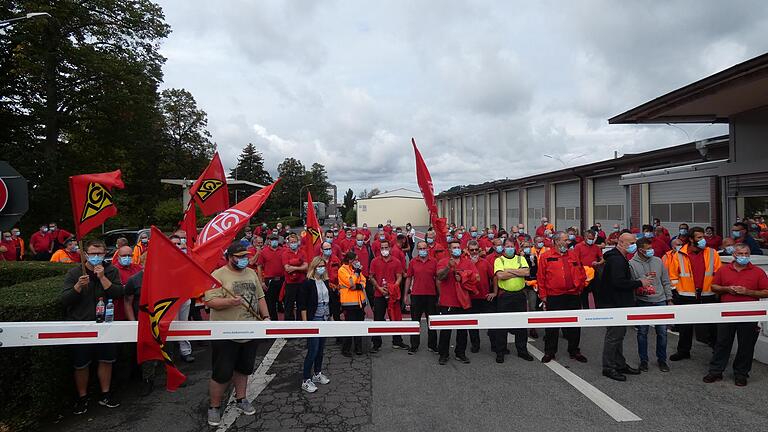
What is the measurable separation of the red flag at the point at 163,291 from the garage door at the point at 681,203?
1566 centimetres

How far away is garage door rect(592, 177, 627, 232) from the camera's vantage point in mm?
19969

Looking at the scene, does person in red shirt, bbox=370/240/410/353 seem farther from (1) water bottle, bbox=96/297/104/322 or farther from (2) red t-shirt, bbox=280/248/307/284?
(1) water bottle, bbox=96/297/104/322

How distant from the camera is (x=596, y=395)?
17.3ft

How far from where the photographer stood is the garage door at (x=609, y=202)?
65.5 ft

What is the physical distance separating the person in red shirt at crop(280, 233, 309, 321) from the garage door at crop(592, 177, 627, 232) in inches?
646

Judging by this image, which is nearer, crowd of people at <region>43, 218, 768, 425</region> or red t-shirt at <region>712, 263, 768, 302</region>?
crowd of people at <region>43, 218, 768, 425</region>

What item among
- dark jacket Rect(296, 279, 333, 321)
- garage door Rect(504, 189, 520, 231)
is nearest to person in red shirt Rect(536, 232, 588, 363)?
dark jacket Rect(296, 279, 333, 321)

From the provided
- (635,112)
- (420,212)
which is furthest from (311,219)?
(420,212)

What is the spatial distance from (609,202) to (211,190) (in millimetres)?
19153

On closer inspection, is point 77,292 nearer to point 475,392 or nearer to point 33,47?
point 475,392

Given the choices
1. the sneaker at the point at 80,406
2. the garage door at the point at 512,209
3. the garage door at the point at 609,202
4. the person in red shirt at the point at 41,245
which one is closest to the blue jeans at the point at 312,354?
the sneaker at the point at 80,406

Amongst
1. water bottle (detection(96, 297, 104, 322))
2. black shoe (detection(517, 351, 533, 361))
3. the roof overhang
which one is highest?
the roof overhang

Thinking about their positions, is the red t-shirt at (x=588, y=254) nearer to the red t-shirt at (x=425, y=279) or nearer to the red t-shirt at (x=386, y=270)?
the red t-shirt at (x=425, y=279)

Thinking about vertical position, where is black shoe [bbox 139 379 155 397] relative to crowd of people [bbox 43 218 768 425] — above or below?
below
